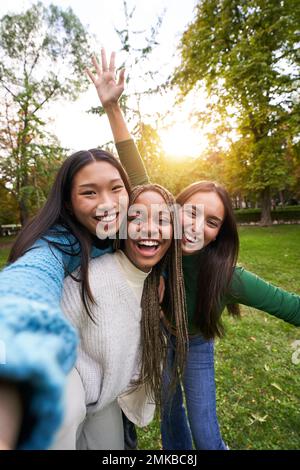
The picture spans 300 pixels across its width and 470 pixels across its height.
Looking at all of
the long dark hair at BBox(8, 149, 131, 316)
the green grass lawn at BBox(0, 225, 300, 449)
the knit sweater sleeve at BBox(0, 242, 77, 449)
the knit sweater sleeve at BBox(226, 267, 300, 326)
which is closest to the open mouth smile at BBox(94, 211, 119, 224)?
the long dark hair at BBox(8, 149, 131, 316)

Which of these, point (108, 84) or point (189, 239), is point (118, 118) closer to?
point (108, 84)

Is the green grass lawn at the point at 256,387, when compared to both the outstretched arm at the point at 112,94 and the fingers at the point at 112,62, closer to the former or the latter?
the outstretched arm at the point at 112,94

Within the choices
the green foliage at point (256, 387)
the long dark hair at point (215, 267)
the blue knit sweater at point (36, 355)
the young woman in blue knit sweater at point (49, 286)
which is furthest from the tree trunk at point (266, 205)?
the blue knit sweater at point (36, 355)

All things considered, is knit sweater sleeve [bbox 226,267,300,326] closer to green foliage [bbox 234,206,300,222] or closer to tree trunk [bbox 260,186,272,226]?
tree trunk [bbox 260,186,272,226]

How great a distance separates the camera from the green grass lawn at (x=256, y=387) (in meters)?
2.42

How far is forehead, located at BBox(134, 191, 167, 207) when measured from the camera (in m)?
1.51

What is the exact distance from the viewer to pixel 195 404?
1776 mm

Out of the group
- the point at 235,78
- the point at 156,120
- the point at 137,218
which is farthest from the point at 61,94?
the point at 137,218

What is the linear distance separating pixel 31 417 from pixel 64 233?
1068 mm

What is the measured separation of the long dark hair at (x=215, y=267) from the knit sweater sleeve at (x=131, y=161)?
0.57 metres

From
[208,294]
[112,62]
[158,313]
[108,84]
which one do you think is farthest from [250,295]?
[112,62]

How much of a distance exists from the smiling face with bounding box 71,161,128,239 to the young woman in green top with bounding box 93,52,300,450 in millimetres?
600

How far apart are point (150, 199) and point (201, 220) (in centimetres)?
47
